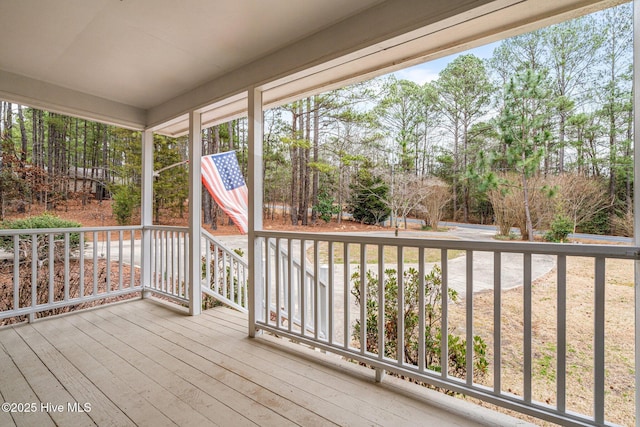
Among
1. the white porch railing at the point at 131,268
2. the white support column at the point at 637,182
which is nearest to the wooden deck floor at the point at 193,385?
the white support column at the point at 637,182

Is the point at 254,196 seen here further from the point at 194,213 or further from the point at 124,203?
the point at 124,203

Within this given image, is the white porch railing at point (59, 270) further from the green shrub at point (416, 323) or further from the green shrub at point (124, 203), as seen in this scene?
the green shrub at point (416, 323)

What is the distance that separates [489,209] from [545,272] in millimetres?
431

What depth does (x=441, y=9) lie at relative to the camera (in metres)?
1.61

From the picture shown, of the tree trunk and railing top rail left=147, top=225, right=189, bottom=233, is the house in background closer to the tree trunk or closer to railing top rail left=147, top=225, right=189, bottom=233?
railing top rail left=147, top=225, right=189, bottom=233

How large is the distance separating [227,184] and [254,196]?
1526 millimetres

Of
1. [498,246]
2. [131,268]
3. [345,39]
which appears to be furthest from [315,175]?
[131,268]

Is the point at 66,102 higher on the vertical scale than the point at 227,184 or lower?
higher

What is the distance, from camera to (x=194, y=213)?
329 cm

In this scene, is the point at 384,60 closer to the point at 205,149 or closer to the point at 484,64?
the point at 484,64

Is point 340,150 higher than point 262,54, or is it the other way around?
point 262,54

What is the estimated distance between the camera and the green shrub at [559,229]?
1.47 metres

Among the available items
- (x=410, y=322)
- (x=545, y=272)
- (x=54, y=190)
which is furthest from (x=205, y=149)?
(x=545, y=272)

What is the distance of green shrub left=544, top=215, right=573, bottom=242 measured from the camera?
4.81 ft
